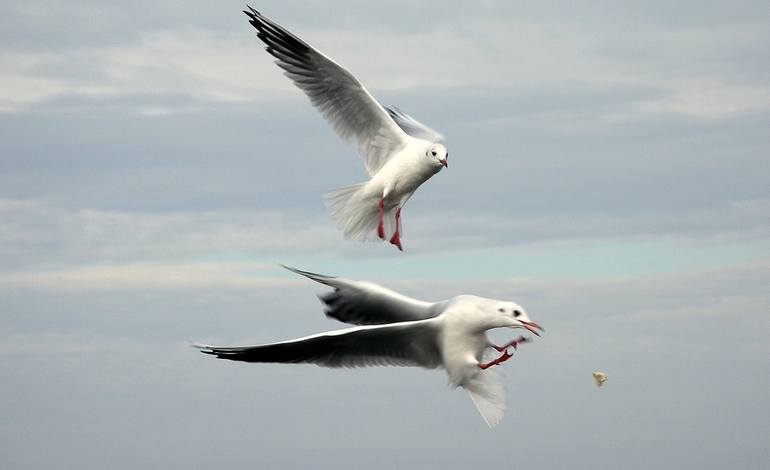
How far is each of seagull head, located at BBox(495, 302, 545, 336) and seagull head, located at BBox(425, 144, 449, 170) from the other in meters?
2.50

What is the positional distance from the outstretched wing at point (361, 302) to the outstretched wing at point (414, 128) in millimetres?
3521

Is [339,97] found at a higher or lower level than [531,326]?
higher

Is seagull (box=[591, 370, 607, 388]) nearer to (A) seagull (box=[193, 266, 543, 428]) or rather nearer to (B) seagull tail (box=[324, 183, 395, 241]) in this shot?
(A) seagull (box=[193, 266, 543, 428])

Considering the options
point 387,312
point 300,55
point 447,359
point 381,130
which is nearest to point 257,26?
point 300,55

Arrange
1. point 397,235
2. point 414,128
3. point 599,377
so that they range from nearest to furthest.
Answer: point 599,377 < point 397,235 < point 414,128

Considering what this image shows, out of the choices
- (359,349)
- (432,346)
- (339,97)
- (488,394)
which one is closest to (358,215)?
(339,97)

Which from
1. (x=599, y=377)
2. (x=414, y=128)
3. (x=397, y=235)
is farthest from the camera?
(x=414, y=128)

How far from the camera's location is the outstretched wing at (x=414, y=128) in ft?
57.3

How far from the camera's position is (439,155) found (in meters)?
14.8

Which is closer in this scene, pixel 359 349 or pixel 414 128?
pixel 359 349

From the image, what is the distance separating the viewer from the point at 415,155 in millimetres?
15133

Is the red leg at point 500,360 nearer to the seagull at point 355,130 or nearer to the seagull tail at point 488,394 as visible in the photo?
the seagull tail at point 488,394

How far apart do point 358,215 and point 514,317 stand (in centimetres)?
338

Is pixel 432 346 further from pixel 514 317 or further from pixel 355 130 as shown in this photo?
pixel 355 130
